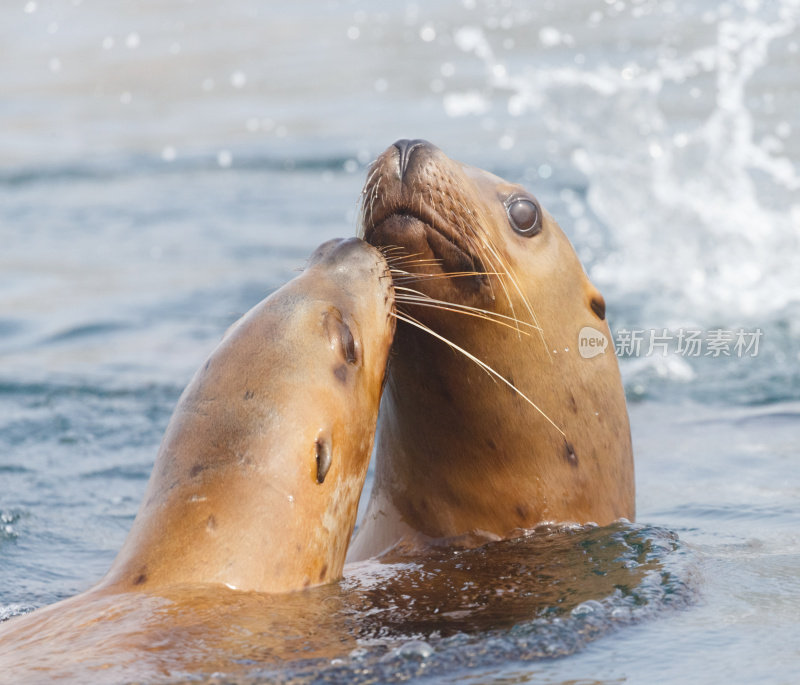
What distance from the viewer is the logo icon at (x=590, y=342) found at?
15.4ft

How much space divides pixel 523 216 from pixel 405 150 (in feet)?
1.73

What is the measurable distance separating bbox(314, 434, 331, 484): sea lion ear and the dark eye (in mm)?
1167

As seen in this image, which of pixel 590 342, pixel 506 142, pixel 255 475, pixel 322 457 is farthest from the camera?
pixel 506 142

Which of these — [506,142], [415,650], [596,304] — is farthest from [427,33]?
[415,650]

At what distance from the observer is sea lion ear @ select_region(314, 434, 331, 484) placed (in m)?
3.74

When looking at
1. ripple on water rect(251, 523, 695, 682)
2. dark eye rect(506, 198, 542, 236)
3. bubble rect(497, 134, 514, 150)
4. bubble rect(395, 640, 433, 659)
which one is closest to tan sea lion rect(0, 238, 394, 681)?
ripple on water rect(251, 523, 695, 682)

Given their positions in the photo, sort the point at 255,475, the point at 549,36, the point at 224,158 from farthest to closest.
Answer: the point at 549,36 → the point at 224,158 → the point at 255,475

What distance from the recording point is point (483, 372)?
173 inches

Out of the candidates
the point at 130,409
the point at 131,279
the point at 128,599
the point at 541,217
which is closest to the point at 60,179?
the point at 131,279

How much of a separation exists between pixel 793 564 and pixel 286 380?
194 cm

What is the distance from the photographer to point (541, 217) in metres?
4.61

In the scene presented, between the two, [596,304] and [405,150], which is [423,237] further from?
[596,304]

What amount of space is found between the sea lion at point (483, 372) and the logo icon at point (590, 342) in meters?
0.01

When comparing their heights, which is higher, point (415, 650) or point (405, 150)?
point (405, 150)
